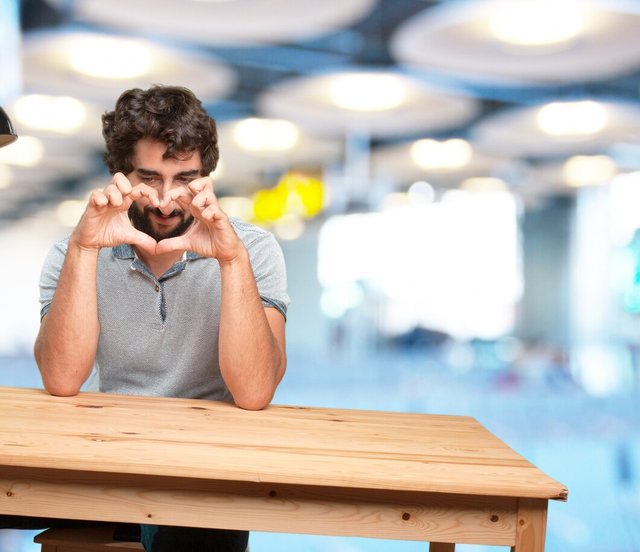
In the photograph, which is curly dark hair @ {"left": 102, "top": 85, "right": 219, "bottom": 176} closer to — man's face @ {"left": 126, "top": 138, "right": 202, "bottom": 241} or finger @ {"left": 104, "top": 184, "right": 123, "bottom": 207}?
man's face @ {"left": 126, "top": 138, "right": 202, "bottom": 241}

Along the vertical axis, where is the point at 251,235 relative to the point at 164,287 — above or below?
above

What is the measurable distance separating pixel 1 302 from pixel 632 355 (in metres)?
9.53

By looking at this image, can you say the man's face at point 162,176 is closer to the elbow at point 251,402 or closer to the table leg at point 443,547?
the elbow at point 251,402

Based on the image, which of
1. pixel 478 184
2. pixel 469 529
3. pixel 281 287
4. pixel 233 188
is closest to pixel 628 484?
pixel 281 287

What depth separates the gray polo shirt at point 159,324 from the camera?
1.55 meters

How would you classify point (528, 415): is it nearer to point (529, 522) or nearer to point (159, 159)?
point (159, 159)

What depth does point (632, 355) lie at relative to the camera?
7.19 meters

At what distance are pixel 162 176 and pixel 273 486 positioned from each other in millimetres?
792

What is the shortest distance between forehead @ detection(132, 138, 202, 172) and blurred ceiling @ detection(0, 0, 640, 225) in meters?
2.52

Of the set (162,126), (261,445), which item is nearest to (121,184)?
(162,126)

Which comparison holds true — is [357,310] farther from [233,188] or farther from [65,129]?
[65,129]

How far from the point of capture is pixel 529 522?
96 cm

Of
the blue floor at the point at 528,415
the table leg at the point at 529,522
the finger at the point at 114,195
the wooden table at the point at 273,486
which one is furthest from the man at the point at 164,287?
the blue floor at the point at 528,415

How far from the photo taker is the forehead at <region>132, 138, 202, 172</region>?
60.4 inches
